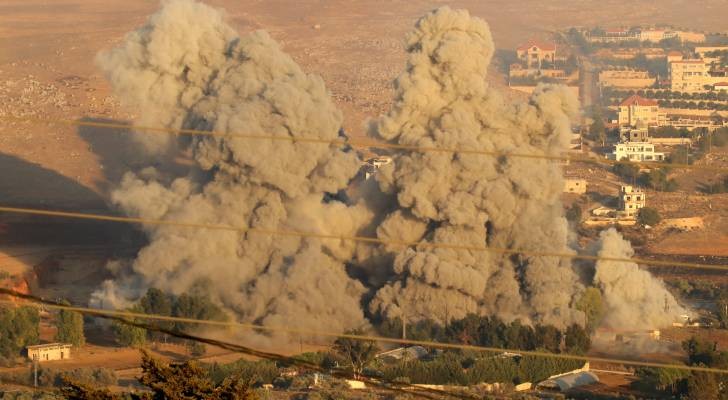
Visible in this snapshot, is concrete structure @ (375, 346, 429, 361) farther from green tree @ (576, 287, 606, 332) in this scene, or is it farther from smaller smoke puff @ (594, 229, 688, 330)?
smaller smoke puff @ (594, 229, 688, 330)

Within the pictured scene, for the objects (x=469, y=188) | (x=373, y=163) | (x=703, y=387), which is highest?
(x=373, y=163)

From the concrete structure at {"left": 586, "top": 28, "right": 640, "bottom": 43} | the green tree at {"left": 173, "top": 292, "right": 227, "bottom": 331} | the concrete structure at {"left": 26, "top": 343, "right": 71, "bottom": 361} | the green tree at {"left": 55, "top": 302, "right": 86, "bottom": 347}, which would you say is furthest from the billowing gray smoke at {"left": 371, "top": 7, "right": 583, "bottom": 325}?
the concrete structure at {"left": 586, "top": 28, "right": 640, "bottom": 43}

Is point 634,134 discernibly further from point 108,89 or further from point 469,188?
point 469,188

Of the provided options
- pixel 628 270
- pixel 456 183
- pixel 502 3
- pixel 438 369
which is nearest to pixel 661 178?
pixel 628 270

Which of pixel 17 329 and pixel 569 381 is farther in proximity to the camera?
pixel 17 329

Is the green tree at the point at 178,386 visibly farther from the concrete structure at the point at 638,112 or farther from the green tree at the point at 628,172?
the concrete structure at the point at 638,112

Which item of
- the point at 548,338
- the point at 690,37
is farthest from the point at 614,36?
the point at 548,338
